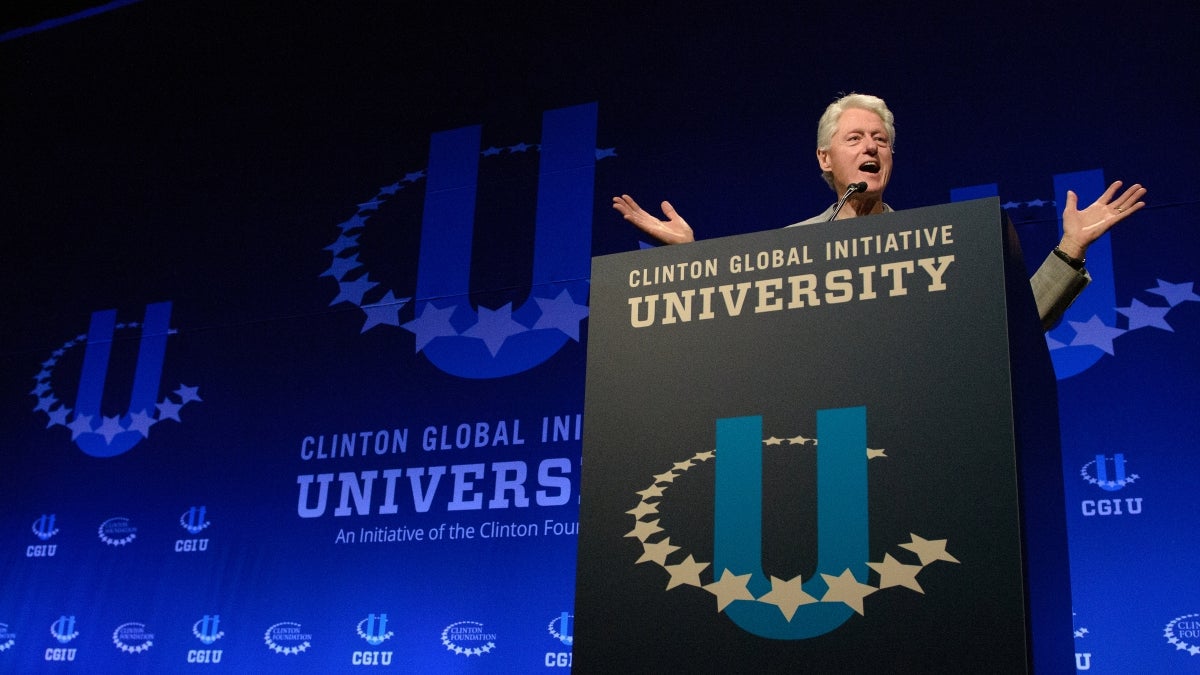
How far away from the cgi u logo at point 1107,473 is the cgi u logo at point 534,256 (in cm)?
159

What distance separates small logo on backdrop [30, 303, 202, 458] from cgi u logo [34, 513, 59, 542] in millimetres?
284

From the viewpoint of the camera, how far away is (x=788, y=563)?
43.9 inches

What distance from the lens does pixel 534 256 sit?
3928 mm

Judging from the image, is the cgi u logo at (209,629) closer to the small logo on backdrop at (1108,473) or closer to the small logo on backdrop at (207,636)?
the small logo on backdrop at (207,636)

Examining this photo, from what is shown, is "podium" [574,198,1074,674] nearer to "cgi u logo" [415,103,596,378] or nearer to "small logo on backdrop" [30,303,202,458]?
"cgi u logo" [415,103,596,378]

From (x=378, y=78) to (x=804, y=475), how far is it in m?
3.72

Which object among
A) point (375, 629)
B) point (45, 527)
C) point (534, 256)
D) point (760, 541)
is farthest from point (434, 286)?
point (760, 541)

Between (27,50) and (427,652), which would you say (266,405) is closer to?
(427,652)

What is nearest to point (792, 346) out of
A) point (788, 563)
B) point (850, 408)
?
point (850, 408)

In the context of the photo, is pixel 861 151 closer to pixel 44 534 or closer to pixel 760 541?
pixel 760 541

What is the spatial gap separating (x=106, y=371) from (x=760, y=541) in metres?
4.00

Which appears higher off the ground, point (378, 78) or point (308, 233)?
point (378, 78)

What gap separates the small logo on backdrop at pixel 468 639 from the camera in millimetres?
3562

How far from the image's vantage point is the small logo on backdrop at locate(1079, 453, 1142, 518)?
9.77 feet
